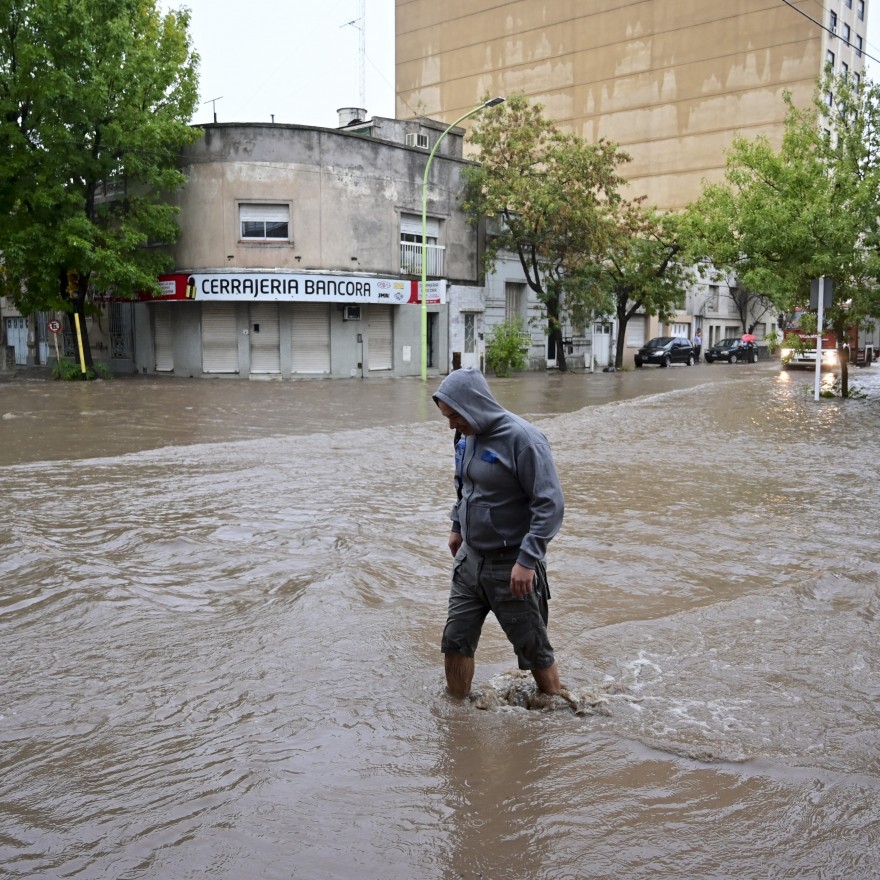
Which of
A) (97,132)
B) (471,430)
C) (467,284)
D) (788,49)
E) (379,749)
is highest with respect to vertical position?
(788,49)

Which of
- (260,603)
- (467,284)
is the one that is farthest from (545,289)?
(260,603)

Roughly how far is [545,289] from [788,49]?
24670 mm

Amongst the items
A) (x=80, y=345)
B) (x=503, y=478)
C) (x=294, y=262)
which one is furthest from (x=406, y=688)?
(x=80, y=345)

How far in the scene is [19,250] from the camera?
2412 cm

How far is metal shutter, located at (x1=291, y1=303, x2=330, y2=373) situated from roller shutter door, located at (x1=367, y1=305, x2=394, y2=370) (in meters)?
1.60

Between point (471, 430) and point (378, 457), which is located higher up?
point (471, 430)

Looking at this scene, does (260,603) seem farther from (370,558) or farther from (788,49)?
(788,49)

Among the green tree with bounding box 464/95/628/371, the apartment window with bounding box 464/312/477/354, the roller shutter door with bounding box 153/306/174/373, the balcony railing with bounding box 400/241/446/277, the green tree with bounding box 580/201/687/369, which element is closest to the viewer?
the roller shutter door with bounding box 153/306/174/373

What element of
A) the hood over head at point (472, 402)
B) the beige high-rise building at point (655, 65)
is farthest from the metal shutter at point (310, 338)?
the hood over head at point (472, 402)

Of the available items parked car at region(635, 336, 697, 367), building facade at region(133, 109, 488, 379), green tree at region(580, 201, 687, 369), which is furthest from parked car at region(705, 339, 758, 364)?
building facade at region(133, 109, 488, 379)

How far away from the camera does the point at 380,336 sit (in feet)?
99.2

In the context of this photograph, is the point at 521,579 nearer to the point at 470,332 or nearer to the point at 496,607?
the point at 496,607

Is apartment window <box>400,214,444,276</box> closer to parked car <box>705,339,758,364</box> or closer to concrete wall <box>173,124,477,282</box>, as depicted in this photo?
concrete wall <box>173,124,477,282</box>

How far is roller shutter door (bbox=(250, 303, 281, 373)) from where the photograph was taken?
28234 millimetres
